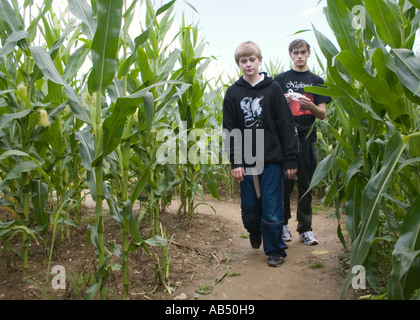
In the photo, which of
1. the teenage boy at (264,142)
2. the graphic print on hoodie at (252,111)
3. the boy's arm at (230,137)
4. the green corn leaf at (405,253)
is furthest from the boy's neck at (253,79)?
the green corn leaf at (405,253)

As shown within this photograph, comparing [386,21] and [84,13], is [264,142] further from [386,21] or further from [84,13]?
[84,13]

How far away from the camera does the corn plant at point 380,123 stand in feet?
5.01

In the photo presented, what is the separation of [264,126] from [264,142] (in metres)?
0.13

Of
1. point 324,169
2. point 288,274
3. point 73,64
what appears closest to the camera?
point 324,169

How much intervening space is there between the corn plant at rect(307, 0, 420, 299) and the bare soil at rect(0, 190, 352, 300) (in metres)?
0.66

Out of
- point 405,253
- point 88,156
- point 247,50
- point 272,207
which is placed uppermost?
point 247,50

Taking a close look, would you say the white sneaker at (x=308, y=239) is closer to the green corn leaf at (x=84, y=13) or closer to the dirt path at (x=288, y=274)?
the dirt path at (x=288, y=274)

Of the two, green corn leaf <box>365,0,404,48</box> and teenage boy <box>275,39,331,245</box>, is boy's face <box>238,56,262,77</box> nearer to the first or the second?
teenage boy <box>275,39,331,245</box>

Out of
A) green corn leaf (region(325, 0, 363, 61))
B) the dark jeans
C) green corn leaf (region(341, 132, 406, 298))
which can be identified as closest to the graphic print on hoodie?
the dark jeans

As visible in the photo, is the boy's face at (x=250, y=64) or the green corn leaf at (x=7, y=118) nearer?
the green corn leaf at (x=7, y=118)

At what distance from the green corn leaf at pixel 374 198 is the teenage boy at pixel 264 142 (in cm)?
145

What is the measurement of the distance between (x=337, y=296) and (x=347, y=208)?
0.64 meters

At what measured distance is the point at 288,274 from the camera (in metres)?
2.89

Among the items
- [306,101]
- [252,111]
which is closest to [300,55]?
[306,101]
